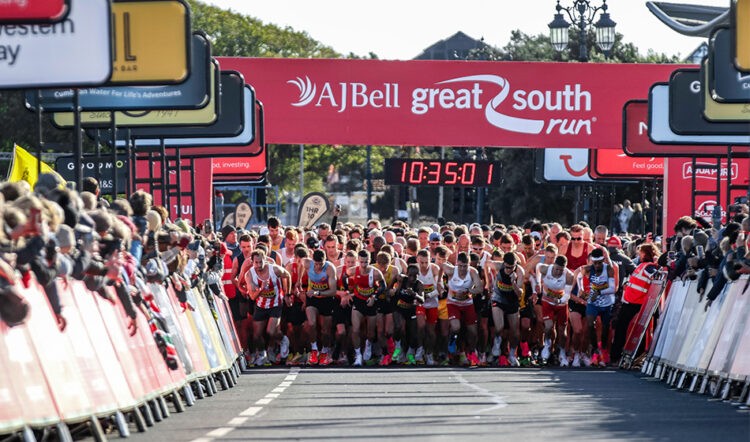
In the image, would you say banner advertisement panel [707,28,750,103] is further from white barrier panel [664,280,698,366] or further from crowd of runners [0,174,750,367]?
white barrier panel [664,280,698,366]

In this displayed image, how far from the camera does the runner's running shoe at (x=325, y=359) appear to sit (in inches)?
Result: 1022

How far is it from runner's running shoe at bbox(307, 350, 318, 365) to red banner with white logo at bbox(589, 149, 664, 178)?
18.8m

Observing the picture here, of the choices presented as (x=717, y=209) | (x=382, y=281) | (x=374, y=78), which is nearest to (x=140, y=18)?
(x=382, y=281)

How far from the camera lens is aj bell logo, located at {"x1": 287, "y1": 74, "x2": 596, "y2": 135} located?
39000 mm

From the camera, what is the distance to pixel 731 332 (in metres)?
17.5

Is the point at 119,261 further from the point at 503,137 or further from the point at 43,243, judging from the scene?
the point at 503,137

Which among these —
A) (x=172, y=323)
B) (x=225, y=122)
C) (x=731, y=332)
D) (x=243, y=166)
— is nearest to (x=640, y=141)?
(x=225, y=122)

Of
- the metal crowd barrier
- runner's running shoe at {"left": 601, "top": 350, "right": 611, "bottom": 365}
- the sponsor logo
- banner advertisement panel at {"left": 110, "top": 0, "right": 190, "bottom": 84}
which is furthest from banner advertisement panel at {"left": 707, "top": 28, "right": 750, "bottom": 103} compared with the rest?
the sponsor logo

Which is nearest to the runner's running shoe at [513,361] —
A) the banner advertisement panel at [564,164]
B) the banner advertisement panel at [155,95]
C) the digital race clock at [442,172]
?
the banner advertisement panel at [155,95]

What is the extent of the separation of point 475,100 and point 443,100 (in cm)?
68

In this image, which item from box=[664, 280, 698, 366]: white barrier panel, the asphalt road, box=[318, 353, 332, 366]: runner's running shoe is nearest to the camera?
the asphalt road

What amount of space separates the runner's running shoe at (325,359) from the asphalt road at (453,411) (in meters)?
3.33

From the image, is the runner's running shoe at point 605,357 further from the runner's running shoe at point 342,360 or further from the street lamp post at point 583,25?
the street lamp post at point 583,25

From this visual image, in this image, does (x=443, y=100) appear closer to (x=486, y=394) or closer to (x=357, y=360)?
(x=357, y=360)
